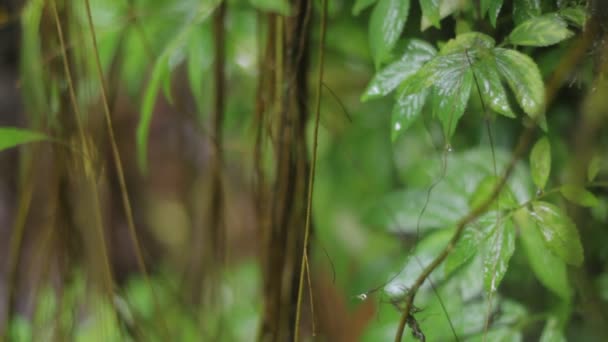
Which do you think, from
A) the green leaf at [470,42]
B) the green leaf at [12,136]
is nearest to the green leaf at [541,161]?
the green leaf at [470,42]

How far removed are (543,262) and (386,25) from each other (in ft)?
1.01

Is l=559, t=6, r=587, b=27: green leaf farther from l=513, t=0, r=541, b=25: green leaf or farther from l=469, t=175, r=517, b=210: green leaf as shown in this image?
l=469, t=175, r=517, b=210: green leaf

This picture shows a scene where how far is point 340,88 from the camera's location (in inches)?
40.1

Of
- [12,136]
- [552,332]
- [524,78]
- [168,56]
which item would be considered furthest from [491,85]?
[12,136]

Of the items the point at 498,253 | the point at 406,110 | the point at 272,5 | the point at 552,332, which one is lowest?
the point at 552,332

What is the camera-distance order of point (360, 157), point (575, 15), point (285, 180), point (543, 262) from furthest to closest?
point (360, 157) → point (285, 180) → point (543, 262) → point (575, 15)

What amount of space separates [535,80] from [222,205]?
20.6 inches

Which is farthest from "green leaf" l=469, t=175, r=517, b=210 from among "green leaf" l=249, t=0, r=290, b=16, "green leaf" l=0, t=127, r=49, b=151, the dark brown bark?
"green leaf" l=0, t=127, r=49, b=151

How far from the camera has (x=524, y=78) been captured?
0.52 meters

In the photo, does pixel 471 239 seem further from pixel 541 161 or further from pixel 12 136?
pixel 12 136

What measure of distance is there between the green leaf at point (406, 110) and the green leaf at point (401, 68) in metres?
0.03

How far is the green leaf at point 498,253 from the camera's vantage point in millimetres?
552

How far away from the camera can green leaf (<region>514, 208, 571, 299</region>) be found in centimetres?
63

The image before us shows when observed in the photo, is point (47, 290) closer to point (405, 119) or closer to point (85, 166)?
point (85, 166)
